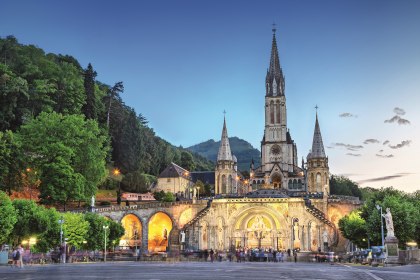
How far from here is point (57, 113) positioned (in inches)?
3327

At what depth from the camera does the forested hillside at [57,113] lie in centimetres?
6384

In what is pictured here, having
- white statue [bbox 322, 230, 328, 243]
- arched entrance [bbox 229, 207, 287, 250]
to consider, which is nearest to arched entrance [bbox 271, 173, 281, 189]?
arched entrance [bbox 229, 207, 287, 250]

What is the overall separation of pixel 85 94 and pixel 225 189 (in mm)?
32765

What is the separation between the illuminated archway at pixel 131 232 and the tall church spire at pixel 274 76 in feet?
202

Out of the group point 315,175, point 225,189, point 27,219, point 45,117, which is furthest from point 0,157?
point 315,175

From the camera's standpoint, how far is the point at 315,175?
10719 centimetres

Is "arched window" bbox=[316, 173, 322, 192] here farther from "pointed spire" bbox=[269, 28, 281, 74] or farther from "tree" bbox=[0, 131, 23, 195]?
"tree" bbox=[0, 131, 23, 195]

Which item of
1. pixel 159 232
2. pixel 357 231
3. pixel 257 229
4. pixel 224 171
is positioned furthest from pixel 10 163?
pixel 224 171

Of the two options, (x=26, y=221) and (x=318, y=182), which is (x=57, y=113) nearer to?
(x=26, y=221)

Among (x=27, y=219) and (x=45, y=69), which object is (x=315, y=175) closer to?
(x=45, y=69)

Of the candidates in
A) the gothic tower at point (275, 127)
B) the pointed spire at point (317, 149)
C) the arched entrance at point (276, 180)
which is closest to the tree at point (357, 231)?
the pointed spire at point (317, 149)

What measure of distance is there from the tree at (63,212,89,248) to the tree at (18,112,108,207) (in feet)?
30.3

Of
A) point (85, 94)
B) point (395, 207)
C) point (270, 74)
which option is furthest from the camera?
point (270, 74)

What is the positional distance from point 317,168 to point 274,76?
33.2 metres
